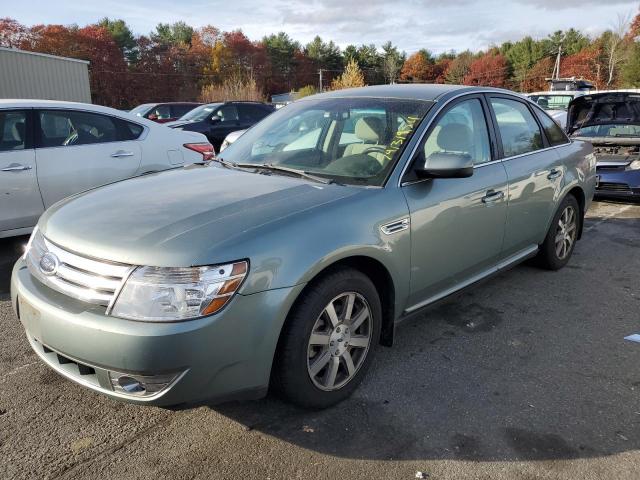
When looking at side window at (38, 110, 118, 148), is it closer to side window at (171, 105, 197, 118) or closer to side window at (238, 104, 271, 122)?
side window at (238, 104, 271, 122)

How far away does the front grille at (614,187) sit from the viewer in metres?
7.35

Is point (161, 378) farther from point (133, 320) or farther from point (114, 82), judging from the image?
point (114, 82)

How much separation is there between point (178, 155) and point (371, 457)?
4608mm

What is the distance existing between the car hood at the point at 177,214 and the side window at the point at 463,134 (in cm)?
80

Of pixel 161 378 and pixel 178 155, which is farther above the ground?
pixel 178 155

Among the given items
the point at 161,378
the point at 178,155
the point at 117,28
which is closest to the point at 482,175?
the point at 161,378

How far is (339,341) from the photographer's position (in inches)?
105

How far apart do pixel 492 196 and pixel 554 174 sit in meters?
1.15

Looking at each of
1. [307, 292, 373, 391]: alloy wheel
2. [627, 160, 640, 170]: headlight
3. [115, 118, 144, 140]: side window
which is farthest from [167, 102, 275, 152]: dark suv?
[307, 292, 373, 391]: alloy wheel

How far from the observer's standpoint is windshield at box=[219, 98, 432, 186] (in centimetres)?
309

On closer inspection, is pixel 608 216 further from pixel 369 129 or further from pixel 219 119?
pixel 219 119

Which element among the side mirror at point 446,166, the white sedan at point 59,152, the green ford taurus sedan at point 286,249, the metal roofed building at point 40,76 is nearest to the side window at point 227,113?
the white sedan at point 59,152

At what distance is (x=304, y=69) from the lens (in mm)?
84250

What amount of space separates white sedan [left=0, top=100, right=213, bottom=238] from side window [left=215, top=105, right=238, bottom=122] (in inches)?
286
